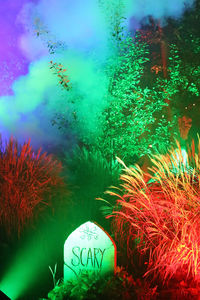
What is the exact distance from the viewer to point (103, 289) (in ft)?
6.26

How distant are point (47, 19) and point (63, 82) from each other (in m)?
0.92

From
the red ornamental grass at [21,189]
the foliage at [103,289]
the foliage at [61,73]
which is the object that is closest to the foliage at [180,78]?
the foliage at [61,73]

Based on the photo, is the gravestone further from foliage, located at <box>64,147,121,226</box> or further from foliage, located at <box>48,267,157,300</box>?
foliage, located at <box>64,147,121,226</box>

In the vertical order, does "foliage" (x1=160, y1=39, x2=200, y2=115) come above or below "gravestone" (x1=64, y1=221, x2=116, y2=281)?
above

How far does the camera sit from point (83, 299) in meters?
1.87

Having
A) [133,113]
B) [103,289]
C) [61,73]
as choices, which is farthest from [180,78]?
[103,289]

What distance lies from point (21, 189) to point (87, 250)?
1.10 m

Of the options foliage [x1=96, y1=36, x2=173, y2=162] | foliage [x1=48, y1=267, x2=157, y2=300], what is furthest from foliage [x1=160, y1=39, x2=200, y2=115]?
foliage [x1=48, y1=267, x2=157, y2=300]

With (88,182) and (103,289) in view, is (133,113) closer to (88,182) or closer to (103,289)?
(88,182)

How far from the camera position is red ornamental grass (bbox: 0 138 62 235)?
281 centimetres

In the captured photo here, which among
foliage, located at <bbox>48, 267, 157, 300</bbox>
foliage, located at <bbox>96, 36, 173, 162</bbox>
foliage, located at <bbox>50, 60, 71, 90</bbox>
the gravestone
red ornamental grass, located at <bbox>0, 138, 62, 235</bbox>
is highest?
foliage, located at <bbox>50, 60, 71, 90</bbox>

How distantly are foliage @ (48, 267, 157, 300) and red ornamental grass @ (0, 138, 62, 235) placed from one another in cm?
93

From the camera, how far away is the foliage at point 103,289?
1.88m

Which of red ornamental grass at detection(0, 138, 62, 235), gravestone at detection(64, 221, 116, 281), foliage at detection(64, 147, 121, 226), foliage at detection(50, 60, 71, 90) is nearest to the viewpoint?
gravestone at detection(64, 221, 116, 281)
